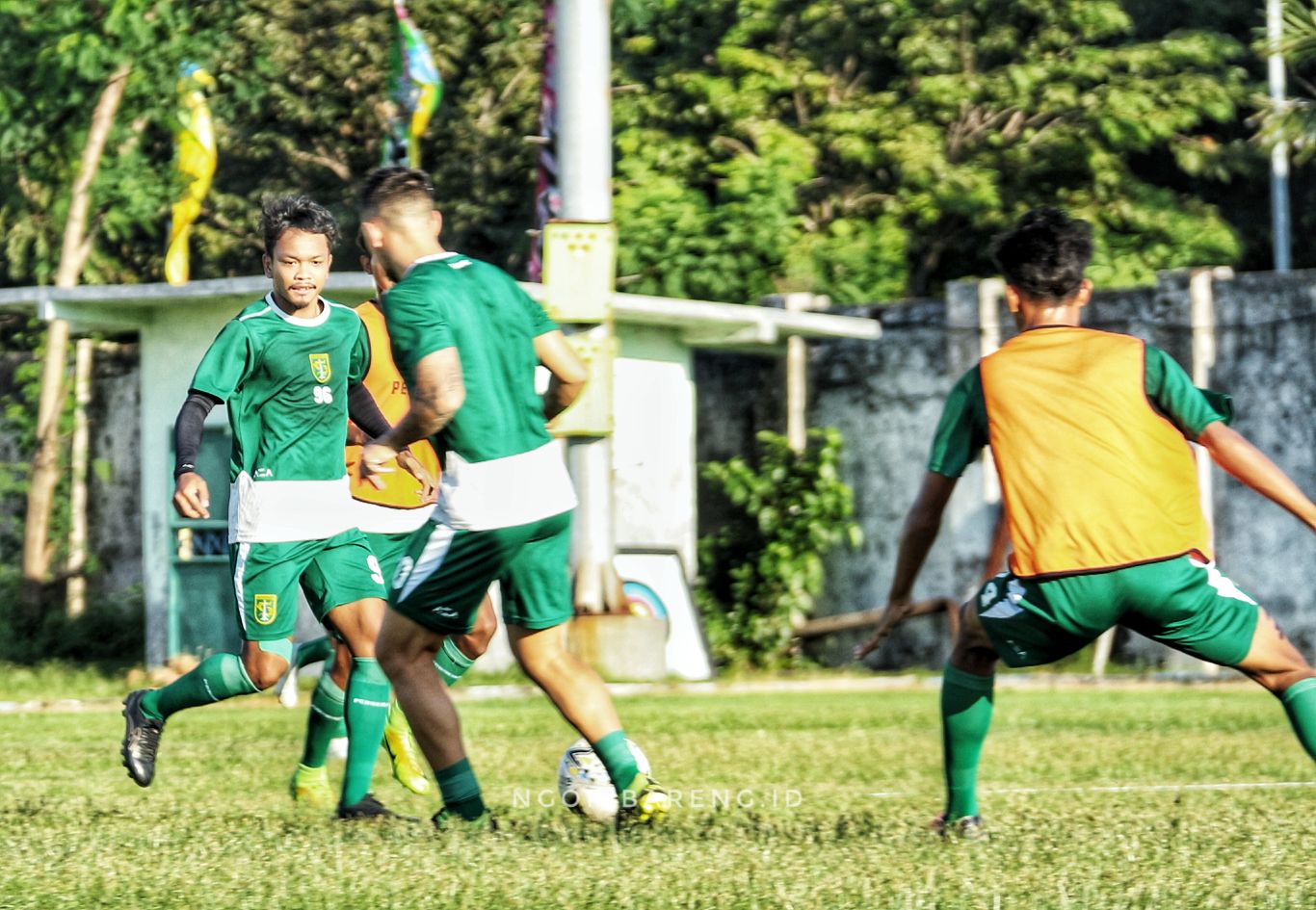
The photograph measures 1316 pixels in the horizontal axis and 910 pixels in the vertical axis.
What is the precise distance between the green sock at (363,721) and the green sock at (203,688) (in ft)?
1.22

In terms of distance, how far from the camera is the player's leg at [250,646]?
788 centimetres

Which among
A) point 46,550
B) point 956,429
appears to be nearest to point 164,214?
point 46,550

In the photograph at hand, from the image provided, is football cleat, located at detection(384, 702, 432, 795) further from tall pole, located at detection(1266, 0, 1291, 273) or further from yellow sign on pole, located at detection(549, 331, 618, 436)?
tall pole, located at detection(1266, 0, 1291, 273)

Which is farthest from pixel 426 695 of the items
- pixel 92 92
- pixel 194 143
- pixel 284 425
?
pixel 92 92

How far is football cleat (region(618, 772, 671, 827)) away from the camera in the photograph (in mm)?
6754

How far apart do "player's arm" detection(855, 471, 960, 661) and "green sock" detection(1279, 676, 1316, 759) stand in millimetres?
1117

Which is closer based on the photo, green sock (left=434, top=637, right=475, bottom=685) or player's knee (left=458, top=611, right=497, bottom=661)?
A: player's knee (left=458, top=611, right=497, bottom=661)

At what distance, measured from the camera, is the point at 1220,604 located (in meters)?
6.32

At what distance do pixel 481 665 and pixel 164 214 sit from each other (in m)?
7.80

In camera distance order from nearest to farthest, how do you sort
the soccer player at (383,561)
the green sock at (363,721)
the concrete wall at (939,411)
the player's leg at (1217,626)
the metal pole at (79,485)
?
the player's leg at (1217,626) < the green sock at (363,721) < the soccer player at (383,561) < the concrete wall at (939,411) < the metal pole at (79,485)

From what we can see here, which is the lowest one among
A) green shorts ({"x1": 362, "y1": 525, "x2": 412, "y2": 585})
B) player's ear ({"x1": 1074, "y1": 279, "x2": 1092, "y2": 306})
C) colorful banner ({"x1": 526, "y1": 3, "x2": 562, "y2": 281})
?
green shorts ({"x1": 362, "y1": 525, "x2": 412, "y2": 585})

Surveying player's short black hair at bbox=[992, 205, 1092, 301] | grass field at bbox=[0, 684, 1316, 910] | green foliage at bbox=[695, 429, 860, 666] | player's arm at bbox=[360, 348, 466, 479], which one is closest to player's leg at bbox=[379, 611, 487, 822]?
grass field at bbox=[0, 684, 1316, 910]

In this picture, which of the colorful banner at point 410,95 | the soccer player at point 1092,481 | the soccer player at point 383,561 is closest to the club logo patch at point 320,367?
the soccer player at point 383,561

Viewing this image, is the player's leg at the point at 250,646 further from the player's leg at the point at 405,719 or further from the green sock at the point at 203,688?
the player's leg at the point at 405,719
